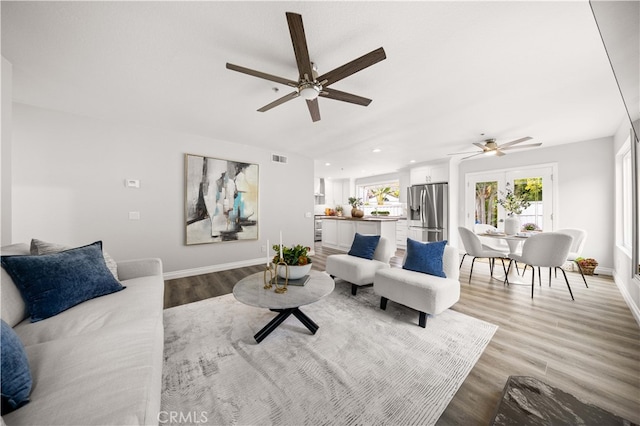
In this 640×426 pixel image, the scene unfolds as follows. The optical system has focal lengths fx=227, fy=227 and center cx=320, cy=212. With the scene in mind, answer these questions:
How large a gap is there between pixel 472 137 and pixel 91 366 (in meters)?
5.06

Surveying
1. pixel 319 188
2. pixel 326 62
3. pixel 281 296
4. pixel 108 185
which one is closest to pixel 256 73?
pixel 326 62

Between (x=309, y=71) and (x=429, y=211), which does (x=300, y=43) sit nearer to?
(x=309, y=71)

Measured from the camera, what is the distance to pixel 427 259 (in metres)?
2.53

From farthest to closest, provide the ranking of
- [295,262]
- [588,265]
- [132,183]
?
[588,265] → [132,183] → [295,262]

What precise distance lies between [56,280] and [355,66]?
2524mm

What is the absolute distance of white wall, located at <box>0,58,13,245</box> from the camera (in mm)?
1941

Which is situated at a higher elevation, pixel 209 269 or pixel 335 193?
pixel 335 193

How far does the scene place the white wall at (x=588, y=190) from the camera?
398 centimetres

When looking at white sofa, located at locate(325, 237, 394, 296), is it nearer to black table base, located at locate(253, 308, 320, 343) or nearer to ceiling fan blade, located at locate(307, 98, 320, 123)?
black table base, located at locate(253, 308, 320, 343)

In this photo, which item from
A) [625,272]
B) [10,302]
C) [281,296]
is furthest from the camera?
[625,272]

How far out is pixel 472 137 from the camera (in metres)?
3.91

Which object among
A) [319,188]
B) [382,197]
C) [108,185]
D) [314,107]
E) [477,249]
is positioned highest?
[314,107]

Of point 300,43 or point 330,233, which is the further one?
point 330,233

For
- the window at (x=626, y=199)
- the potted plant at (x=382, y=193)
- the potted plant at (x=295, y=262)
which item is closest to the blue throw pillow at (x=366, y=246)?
the potted plant at (x=295, y=262)
